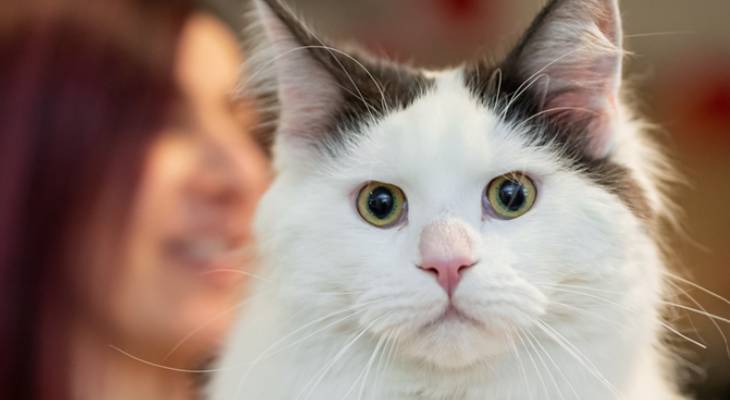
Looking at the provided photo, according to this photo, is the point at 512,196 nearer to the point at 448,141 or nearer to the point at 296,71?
the point at 448,141

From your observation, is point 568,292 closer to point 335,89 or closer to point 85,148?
point 335,89

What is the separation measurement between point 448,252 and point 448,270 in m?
0.02

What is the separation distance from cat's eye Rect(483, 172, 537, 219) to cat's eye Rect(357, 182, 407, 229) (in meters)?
0.10

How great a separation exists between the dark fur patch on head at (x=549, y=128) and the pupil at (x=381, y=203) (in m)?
0.18

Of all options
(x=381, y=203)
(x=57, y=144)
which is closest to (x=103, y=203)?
(x=57, y=144)

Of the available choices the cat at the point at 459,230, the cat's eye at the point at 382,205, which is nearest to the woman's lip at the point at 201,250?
the cat at the point at 459,230

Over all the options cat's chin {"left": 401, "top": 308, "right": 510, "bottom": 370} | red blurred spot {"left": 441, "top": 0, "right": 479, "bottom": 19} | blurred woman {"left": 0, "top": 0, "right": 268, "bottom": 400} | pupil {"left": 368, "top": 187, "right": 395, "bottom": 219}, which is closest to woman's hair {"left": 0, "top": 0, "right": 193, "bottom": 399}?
blurred woman {"left": 0, "top": 0, "right": 268, "bottom": 400}

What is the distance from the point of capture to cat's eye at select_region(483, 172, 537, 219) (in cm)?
85

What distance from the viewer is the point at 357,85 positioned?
0.96 m

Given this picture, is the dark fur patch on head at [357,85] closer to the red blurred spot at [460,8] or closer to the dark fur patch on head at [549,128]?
the dark fur patch on head at [549,128]

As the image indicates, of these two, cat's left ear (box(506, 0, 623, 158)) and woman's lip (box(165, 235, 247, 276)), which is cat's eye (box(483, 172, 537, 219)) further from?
woman's lip (box(165, 235, 247, 276))

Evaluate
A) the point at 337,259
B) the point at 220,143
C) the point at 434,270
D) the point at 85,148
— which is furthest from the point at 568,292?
the point at 85,148

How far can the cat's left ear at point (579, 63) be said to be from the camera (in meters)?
0.87

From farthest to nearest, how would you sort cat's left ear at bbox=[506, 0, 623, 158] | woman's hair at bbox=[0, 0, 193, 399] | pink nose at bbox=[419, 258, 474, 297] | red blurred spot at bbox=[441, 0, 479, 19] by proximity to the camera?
1. red blurred spot at bbox=[441, 0, 479, 19]
2. woman's hair at bbox=[0, 0, 193, 399]
3. cat's left ear at bbox=[506, 0, 623, 158]
4. pink nose at bbox=[419, 258, 474, 297]
